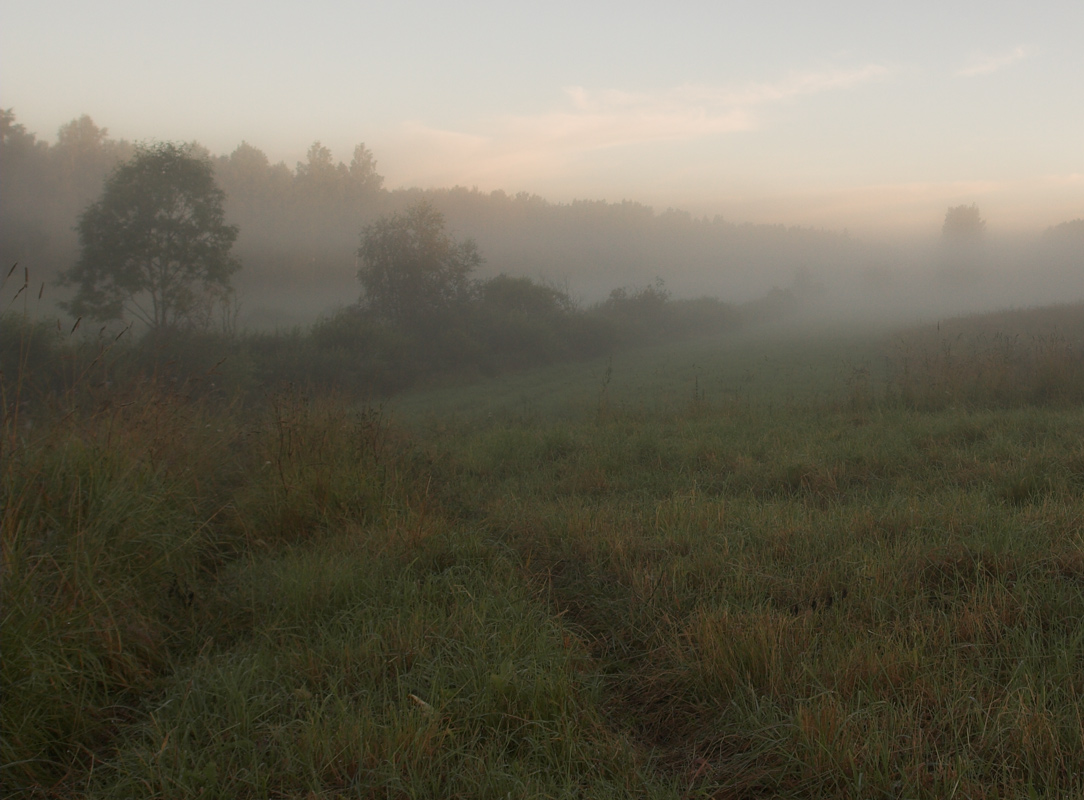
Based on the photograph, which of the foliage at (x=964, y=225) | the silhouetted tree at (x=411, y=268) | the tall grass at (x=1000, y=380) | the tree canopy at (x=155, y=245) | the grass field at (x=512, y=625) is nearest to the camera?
the grass field at (x=512, y=625)

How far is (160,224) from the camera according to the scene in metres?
32.3

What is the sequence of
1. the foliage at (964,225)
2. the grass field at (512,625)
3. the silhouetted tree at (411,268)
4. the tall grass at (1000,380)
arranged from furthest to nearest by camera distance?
1. the foliage at (964,225)
2. the silhouetted tree at (411,268)
3. the tall grass at (1000,380)
4. the grass field at (512,625)

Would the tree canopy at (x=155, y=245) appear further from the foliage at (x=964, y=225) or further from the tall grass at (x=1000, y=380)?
the foliage at (x=964, y=225)

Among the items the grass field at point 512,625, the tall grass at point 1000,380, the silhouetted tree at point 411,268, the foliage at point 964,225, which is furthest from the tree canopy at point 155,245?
the foliage at point 964,225

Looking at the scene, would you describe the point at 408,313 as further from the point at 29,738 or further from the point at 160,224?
the point at 29,738

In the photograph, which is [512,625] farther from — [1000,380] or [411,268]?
[411,268]

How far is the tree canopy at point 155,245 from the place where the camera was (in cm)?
3097

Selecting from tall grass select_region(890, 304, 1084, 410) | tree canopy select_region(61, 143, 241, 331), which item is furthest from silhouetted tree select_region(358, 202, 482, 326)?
tall grass select_region(890, 304, 1084, 410)

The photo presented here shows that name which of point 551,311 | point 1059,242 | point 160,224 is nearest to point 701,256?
point 1059,242

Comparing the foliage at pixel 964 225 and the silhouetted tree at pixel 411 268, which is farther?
the foliage at pixel 964 225

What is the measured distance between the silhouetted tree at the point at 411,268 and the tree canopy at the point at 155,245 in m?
8.02

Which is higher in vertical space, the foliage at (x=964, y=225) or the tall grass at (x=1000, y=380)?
the foliage at (x=964, y=225)

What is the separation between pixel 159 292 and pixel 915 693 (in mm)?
37703

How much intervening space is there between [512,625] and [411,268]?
1401 inches
